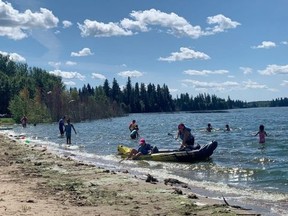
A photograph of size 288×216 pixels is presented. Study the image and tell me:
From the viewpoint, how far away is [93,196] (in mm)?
10586

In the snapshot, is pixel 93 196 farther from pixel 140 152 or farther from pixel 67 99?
pixel 67 99

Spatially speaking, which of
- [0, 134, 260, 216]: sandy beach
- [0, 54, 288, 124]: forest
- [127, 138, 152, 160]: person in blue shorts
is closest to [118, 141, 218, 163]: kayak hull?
[127, 138, 152, 160]: person in blue shorts

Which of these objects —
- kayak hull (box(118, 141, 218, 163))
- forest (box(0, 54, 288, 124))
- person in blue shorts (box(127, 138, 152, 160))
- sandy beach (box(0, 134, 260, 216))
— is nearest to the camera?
sandy beach (box(0, 134, 260, 216))

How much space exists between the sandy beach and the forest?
2705 inches

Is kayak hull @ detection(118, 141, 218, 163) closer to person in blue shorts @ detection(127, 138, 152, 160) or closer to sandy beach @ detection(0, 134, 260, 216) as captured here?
person in blue shorts @ detection(127, 138, 152, 160)

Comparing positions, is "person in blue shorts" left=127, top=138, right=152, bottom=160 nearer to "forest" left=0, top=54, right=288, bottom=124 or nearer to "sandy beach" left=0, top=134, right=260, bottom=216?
"sandy beach" left=0, top=134, right=260, bottom=216

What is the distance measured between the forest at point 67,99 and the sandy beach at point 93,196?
2705 inches

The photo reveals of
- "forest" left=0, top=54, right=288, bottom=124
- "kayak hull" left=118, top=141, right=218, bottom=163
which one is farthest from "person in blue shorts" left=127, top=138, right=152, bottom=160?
"forest" left=0, top=54, right=288, bottom=124

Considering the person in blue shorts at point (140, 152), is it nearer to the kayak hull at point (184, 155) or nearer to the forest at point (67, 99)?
the kayak hull at point (184, 155)

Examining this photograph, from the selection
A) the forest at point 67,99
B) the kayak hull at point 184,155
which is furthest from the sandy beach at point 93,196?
the forest at point 67,99

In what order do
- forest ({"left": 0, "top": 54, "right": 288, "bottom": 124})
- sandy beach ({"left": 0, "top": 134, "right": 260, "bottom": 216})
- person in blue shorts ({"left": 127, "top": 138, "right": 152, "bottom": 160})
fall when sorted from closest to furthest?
sandy beach ({"left": 0, "top": 134, "right": 260, "bottom": 216}), person in blue shorts ({"left": 127, "top": 138, "right": 152, "bottom": 160}), forest ({"left": 0, "top": 54, "right": 288, "bottom": 124})

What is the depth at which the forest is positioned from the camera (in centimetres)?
8331

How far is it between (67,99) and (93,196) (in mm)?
77108

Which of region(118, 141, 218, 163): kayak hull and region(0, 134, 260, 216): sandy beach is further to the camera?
region(118, 141, 218, 163): kayak hull
